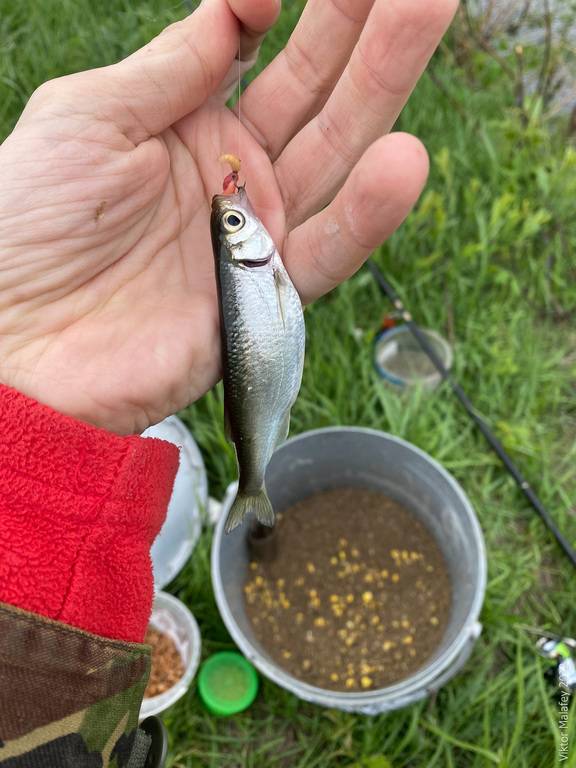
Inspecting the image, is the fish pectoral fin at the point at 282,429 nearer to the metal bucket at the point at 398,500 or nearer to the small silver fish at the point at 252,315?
the small silver fish at the point at 252,315

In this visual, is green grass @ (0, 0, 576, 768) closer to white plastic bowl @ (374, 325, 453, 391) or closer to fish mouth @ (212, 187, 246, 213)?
white plastic bowl @ (374, 325, 453, 391)

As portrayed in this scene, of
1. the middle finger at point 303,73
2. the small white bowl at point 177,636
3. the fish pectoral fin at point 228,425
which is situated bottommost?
the small white bowl at point 177,636

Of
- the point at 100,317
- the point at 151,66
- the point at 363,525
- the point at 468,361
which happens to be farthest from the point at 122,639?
the point at 468,361

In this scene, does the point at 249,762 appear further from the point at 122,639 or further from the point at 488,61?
the point at 488,61

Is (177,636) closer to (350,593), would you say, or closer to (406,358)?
(350,593)

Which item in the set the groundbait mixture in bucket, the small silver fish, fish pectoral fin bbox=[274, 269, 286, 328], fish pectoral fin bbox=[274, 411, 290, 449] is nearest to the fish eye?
the small silver fish

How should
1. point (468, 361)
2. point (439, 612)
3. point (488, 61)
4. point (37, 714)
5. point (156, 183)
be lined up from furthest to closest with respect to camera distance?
point (488, 61), point (468, 361), point (439, 612), point (156, 183), point (37, 714)

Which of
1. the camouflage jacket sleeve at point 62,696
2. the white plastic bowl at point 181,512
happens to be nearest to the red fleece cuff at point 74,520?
the camouflage jacket sleeve at point 62,696

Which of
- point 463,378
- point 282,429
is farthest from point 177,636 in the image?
point 463,378
